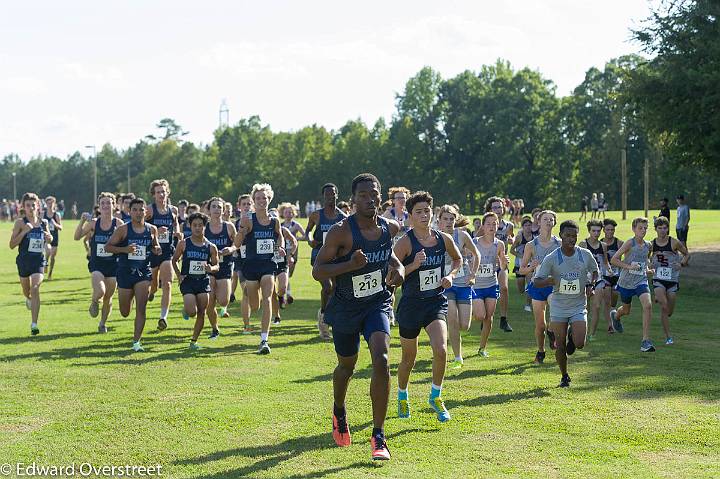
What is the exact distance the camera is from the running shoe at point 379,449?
7289 millimetres

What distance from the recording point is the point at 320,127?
117500 millimetres

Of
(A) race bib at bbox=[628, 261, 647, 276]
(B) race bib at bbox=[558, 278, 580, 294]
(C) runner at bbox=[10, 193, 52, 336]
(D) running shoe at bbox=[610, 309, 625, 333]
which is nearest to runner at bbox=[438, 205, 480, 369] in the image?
(B) race bib at bbox=[558, 278, 580, 294]

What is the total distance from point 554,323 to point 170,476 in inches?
207

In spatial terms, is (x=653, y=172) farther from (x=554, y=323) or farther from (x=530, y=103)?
(x=554, y=323)

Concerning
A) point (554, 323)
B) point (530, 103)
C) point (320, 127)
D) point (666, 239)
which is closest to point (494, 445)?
point (554, 323)

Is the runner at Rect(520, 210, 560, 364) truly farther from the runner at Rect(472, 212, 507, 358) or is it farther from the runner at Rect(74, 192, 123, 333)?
the runner at Rect(74, 192, 123, 333)

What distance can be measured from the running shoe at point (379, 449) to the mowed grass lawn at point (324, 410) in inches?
3.4

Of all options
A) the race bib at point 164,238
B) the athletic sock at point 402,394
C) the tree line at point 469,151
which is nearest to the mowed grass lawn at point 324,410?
the athletic sock at point 402,394

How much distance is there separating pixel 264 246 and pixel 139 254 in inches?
68.3

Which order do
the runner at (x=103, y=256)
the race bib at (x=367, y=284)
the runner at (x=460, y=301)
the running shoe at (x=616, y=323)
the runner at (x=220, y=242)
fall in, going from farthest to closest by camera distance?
1. the running shoe at (x=616, y=323)
2. the runner at (x=103, y=256)
3. the runner at (x=220, y=242)
4. the runner at (x=460, y=301)
5. the race bib at (x=367, y=284)

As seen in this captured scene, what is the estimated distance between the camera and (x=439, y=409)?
8.80 meters

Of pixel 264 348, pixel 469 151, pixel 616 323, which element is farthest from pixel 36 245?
pixel 469 151

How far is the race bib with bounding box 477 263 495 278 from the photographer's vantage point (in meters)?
13.0

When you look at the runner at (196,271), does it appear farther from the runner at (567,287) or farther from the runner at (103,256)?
the runner at (567,287)
